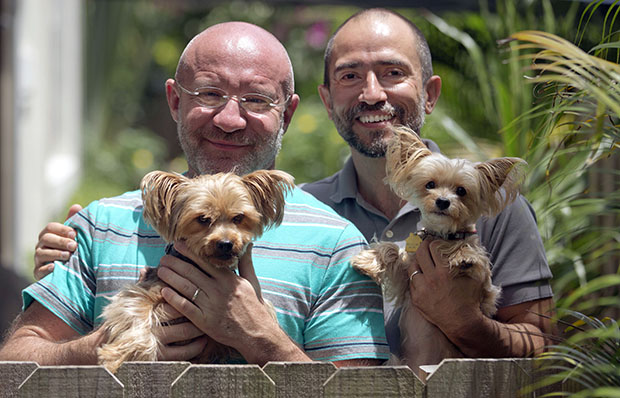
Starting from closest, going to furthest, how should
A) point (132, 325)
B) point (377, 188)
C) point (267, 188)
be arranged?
point (132, 325) < point (267, 188) < point (377, 188)

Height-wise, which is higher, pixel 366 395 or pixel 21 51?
pixel 21 51

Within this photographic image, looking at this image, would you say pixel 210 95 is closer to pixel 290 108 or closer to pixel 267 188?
pixel 290 108

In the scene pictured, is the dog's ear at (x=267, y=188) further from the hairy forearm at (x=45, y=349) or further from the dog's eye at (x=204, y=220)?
the hairy forearm at (x=45, y=349)

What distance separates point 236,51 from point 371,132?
0.92 meters

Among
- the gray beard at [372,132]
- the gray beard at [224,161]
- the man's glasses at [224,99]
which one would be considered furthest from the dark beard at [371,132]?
the man's glasses at [224,99]

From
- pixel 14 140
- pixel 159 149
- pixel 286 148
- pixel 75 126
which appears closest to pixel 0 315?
pixel 14 140

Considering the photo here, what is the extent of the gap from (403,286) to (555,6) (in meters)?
5.15

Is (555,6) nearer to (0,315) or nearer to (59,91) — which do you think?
(0,315)

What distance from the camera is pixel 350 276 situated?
10.7 ft

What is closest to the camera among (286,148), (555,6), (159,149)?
(555,6)

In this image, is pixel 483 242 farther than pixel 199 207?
Yes

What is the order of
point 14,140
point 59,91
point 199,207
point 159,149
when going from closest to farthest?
point 199,207 < point 14,140 < point 59,91 < point 159,149

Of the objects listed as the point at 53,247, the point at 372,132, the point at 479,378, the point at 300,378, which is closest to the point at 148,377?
the point at 300,378

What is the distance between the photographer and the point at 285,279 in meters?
3.19
